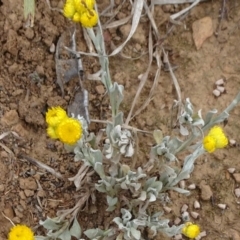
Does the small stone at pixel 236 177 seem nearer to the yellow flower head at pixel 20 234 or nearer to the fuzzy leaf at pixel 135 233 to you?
the fuzzy leaf at pixel 135 233

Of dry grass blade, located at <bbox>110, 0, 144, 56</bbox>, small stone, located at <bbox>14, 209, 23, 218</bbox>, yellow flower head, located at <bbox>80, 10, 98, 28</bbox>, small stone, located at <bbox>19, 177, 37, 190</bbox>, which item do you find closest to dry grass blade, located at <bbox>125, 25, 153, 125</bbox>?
dry grass blade, located at <bbox>110, 0, 144, 56</bbox>

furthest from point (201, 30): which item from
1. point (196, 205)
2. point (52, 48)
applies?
point (196, 205)

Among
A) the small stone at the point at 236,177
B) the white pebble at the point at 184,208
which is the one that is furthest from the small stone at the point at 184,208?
the small stone at the point at 236,177

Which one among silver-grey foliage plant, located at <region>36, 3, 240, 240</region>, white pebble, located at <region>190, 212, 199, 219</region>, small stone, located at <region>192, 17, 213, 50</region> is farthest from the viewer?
small stone, located at <region>192, 17, 213, 50</region>

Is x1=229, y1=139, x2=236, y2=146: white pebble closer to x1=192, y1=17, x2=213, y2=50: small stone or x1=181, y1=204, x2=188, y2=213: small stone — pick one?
x1=181, y1=204, x2=188, y2=213: small stone

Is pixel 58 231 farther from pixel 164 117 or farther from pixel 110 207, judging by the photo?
pixel 164 117

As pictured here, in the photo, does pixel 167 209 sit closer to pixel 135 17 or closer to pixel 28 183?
pixel 28 183
